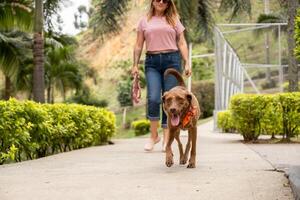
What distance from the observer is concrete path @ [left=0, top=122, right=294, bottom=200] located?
410cm

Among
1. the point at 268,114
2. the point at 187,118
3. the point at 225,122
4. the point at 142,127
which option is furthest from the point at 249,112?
the point at 142,127

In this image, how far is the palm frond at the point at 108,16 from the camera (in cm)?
2201

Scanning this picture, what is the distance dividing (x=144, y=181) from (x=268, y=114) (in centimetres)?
606

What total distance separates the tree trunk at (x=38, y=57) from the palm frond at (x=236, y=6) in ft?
31.7

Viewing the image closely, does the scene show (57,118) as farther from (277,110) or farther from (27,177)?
(277,110)

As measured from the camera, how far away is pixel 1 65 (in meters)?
20.7

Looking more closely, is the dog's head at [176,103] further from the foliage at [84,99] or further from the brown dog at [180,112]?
the foliage at [84,99]

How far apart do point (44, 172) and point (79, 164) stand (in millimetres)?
784

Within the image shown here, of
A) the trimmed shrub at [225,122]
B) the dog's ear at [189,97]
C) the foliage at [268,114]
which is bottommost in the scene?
the trimmed shrub at [225,122]

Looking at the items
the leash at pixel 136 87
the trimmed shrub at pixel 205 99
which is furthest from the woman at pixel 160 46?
the trimmed shrub at pixel 205 99

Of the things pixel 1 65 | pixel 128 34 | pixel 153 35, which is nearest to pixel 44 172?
pixel 153 35

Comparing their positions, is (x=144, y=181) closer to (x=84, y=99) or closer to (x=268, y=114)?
(x=268, y=114)

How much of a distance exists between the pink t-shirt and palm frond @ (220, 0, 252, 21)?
44.7ft

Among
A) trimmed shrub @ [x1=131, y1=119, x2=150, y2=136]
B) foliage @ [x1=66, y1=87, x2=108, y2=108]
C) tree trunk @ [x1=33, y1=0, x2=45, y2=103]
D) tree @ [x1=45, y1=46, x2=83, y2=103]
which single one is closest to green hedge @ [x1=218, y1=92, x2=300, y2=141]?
tree trunk @ [x1=33, y1=0, x2=45, y2=103]
